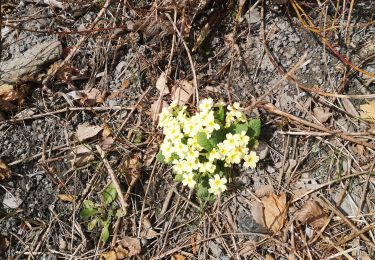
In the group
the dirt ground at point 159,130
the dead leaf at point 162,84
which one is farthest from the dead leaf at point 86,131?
the dead leaf at point 162,84

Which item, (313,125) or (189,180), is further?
(313,125)

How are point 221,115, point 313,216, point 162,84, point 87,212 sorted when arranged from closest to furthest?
point 313,216
point 221,115
point 87,212
point 162,84

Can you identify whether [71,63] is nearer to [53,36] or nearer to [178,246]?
[53,36]

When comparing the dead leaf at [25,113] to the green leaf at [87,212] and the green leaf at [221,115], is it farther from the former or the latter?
the green leaf at [221,115]

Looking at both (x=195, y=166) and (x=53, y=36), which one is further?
(x=53, y=36)

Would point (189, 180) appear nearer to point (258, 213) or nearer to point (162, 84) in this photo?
point (258, 213)

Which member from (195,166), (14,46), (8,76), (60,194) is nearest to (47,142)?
(60,194)

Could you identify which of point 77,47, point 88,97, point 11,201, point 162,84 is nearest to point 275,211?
point 162,84
